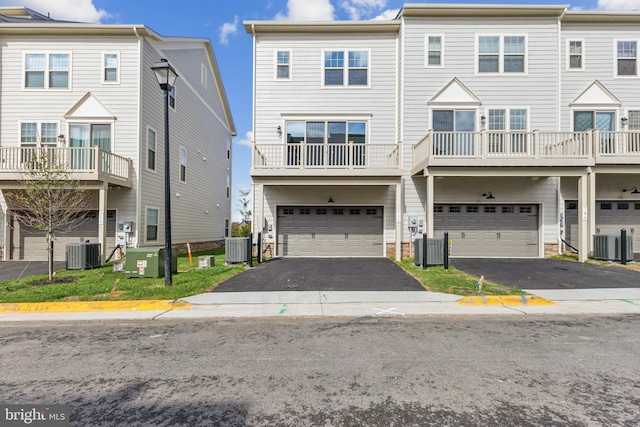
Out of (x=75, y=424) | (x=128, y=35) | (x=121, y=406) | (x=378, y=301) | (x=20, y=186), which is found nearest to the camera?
(x=75, y=424)

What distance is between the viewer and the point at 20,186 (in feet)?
40.6

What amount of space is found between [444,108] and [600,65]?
7168 mm

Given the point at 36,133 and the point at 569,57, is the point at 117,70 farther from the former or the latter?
the point at 569,57

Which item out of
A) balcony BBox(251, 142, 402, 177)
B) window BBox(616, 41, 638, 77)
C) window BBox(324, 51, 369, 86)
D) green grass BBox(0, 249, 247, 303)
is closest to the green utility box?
green grass BBox(0, 249, 247, 303)

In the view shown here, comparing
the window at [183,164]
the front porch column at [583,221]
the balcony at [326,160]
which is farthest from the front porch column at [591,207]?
the window at [183,164]

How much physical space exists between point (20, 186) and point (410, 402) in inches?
610

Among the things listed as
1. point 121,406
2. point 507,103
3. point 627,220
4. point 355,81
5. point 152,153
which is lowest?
point 121,406

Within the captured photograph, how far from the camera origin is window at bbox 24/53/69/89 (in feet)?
46.7

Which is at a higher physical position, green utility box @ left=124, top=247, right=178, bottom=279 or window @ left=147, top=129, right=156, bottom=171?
window @ left=147, top=129, right=156, bottom=171

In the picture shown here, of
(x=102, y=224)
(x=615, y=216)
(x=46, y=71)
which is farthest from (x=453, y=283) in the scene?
(x=46, y=71)

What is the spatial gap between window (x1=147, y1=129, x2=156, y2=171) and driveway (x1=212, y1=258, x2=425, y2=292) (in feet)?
24.6

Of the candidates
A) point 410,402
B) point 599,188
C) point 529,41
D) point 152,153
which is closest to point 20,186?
point 152,153

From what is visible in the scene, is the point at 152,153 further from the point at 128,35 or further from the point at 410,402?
the point at 410,402

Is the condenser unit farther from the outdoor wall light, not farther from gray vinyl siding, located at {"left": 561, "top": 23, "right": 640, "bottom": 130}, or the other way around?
gray vinyl siding, located at {"left": 561, "top": 23, "right": 640, "bottom": 130}
